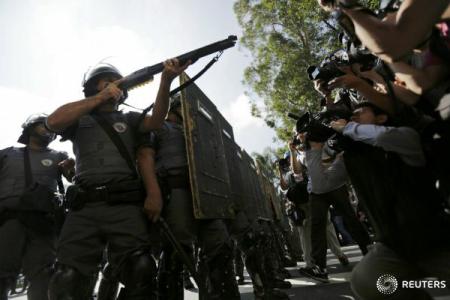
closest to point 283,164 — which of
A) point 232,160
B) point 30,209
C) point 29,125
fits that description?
point 232,160

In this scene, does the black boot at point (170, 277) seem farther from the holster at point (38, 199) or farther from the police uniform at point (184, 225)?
the holster at point (38, 199)

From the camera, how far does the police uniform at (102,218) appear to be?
1.76 metres

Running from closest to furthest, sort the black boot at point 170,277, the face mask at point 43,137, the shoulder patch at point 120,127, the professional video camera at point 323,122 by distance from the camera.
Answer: the professional video camera at point 323,122
the shoulder patch at point 120,127
the black boot at point 170,277
the face mask at point 43,137

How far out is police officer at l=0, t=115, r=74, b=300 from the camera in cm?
270

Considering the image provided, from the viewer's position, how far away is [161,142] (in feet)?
9.55

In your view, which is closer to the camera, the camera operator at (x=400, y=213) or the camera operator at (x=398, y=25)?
the camera operator at (x=398, y=25)

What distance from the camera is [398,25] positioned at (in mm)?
1070

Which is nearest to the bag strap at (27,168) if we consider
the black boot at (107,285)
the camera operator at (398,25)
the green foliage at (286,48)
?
the black boot at (107,285)

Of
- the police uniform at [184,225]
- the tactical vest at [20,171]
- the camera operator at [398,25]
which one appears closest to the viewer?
the camera operator at [398,25]

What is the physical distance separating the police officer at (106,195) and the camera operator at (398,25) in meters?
1.45

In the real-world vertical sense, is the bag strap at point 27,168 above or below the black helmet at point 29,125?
below

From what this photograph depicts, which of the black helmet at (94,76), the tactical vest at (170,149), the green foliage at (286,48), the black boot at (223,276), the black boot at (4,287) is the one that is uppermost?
the green foliage at (286,48)

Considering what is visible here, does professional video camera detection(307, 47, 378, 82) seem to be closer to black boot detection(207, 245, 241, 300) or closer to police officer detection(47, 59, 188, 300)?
police officer detection(47, 59, 188, 300)

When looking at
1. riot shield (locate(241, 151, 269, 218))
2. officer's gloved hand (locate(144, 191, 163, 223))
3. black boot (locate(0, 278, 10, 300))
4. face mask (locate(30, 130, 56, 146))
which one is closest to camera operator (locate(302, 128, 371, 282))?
riot shield (locate(241, 151, 269, 218))
